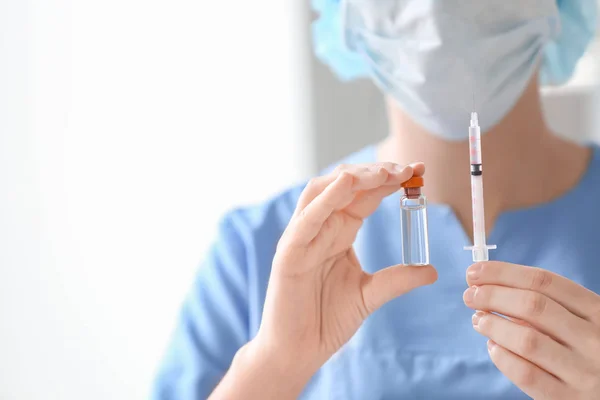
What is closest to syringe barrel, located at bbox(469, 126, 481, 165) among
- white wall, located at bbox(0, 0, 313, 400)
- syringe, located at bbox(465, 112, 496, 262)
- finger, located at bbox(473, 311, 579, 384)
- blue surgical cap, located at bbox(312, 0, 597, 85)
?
syringe, located at bbox(465, 112, 496, 262)

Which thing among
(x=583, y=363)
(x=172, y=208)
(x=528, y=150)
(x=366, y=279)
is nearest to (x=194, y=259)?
(x=172, y=208)

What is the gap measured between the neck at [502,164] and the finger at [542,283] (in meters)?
0.36

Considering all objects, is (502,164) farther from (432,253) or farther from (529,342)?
(529,342)

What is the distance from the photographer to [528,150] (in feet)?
4.11

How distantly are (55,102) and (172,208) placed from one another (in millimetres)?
360

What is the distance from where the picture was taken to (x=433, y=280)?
979mm

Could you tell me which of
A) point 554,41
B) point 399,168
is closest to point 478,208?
point 399,168

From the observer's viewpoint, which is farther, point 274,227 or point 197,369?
point 274,227

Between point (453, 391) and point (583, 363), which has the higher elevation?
point (583, 363)

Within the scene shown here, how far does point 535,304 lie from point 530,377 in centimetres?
10


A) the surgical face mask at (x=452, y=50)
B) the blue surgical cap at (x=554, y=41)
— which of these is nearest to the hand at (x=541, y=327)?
the surgical face mask at (x=452, y=50)

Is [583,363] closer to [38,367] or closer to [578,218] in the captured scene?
[578,218]

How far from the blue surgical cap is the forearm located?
57cm

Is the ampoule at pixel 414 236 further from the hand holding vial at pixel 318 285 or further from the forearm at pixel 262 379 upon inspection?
the forearm at pixel 262 379
